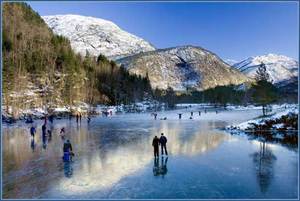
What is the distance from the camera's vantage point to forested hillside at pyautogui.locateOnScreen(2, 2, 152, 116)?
78.8m

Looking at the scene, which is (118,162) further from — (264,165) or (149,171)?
(264,165)

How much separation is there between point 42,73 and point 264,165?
268 feet

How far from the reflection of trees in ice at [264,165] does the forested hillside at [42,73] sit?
165ft

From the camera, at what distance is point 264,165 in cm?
1952

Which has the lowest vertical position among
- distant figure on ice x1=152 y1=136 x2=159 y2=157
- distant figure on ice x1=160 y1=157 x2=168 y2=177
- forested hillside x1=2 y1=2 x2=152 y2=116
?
distant figure on ice x1=160 y1=157 x2=168 y2=177

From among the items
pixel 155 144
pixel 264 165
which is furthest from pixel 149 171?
pixel 264 165

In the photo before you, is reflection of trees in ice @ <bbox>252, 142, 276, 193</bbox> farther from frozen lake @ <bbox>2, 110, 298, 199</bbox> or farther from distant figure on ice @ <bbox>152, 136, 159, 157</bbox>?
distant figure on ice @ <bbox>152, 136, 159, 157</bbox>

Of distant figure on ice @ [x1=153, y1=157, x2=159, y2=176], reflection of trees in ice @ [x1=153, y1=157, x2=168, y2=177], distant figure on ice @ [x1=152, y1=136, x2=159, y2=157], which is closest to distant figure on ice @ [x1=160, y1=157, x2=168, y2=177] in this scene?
reflection of trees in ice @ [x1=153, y1=157, x2=168, y2=177]

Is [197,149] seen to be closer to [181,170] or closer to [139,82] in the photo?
[181,170]

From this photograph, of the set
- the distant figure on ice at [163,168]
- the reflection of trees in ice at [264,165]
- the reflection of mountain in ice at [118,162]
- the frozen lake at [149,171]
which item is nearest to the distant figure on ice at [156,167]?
the frozen lake at [149,171]

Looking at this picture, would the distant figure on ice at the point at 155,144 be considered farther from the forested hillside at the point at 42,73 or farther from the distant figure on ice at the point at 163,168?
the forested hillside at the point at 42,73

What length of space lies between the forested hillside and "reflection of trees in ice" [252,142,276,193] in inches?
1984

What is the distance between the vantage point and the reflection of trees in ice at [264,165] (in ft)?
50.2

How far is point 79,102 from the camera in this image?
9394 cm
